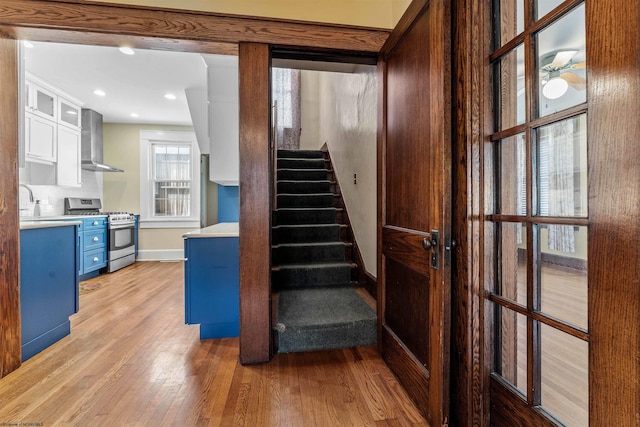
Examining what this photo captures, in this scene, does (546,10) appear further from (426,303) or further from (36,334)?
(36,334)

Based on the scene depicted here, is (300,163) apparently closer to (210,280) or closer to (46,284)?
(210,280)

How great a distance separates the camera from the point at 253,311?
192 cm

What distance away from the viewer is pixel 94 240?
14.2 ft

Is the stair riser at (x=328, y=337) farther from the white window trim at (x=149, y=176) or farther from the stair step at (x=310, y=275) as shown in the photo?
the white window trim at (x=149, y=176)

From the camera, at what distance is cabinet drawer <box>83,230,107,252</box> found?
4.19 meters

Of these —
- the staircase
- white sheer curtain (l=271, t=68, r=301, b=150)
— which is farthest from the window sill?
the staircase

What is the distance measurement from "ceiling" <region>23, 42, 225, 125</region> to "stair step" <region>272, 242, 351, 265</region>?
2038mm

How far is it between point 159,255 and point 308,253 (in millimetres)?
4012

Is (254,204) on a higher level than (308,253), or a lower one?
higher

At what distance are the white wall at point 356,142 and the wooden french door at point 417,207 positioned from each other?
2.34 ft

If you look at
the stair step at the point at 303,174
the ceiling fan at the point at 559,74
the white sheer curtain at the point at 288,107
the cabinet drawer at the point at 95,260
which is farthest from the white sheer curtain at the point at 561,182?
the cabinet drawer at the point at 95,260

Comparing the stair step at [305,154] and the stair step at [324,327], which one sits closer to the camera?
the stair step at [324,327]

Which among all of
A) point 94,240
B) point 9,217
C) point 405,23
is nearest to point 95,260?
point 94,240

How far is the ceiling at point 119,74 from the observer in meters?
3.22
